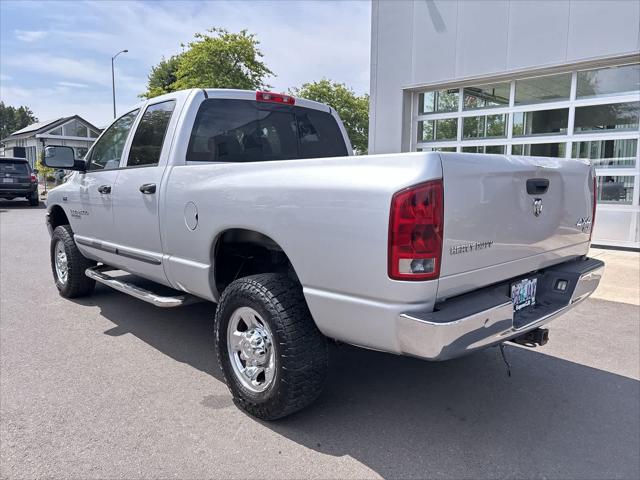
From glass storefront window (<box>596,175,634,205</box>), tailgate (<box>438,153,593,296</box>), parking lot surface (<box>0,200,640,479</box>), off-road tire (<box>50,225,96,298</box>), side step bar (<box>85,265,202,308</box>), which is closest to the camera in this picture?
tailgate (<box>438,153,593,296</box>)

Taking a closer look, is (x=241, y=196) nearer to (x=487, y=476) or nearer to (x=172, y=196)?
(x=172, y=196)

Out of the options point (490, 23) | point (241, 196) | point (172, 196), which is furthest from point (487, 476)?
point (490, 23)

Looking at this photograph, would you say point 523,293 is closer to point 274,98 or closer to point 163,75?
point 274,98

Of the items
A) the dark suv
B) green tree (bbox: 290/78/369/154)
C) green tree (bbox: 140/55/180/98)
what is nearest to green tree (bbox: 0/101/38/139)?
green tree (bbox: 140/55/180/98)

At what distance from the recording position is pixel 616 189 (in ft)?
29.9

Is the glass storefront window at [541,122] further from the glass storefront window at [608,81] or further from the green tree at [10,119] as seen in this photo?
the green tree at [10,119]

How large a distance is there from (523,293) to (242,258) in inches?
74.6

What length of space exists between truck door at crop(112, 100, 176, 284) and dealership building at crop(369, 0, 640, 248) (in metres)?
7.73

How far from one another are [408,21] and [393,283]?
10026mm

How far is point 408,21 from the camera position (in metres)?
10.9

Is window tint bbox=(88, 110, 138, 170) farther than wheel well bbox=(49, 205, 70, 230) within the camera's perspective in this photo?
No

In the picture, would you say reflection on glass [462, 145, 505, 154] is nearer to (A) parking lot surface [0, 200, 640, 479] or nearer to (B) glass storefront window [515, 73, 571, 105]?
(B) glass storefront window [515, 73, 571, 105]

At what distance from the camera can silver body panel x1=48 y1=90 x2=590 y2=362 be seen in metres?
2.35

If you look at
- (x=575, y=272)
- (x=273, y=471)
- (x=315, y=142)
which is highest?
(x=315, y=142)
